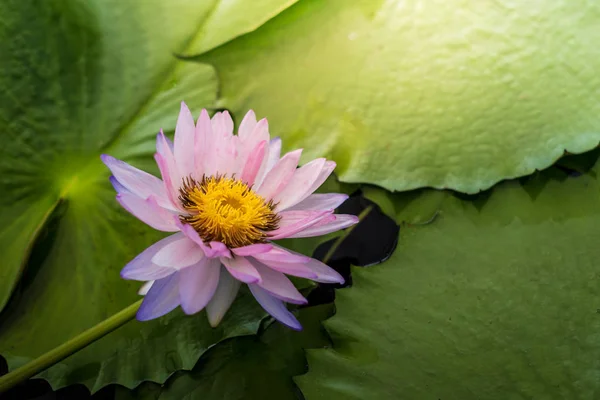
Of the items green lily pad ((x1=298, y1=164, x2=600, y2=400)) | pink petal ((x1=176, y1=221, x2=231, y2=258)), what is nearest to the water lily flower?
pink petal ((x1=176, y1=221, x2=231, y2=258))

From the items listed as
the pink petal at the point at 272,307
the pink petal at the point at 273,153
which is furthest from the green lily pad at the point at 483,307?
the pink petal at the point at 273,153

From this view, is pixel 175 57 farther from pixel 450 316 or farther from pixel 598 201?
pixel 598 201

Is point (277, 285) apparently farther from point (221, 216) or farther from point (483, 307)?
point (483, 307)

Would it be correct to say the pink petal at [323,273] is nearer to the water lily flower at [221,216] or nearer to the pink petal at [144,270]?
the water lily flower at [221,216]

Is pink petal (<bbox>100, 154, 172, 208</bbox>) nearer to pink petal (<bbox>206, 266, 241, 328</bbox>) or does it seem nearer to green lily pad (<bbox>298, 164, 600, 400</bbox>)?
pink petal (<bbox>206, 266, 241, 328</bbox>)

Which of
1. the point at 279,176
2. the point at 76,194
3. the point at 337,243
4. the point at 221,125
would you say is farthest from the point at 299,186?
the point at 76,194

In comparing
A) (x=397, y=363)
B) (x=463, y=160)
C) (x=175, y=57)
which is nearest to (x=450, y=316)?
(x=397, y=363)
